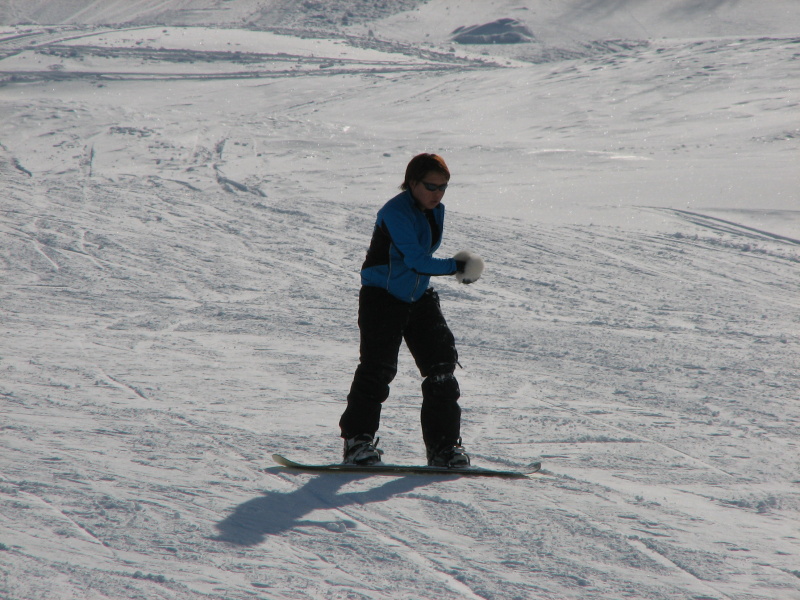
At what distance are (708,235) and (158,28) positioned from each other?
18878 millimetres

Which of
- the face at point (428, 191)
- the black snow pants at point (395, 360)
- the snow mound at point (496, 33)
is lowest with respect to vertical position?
the black snow pants at point (395, 360)

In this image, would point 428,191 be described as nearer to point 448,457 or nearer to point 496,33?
point 448,457

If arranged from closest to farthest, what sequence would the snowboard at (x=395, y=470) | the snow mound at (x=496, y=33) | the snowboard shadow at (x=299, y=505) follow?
the snowboard shadow at (x=299, y=505) → the snowboard at (x=395, y=470) → the snow mound at (x=496, y=33)

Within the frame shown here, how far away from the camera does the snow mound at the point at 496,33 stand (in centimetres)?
2122

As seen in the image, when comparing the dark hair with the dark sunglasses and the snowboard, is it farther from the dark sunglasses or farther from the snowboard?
the snowboard

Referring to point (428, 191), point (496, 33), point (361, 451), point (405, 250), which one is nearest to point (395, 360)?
point (361, 451)

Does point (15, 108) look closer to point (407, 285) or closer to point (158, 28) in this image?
point (158, 28)

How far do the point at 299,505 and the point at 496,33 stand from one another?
20466 millimetres

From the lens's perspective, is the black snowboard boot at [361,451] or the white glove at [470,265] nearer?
the white glove at [470,265]

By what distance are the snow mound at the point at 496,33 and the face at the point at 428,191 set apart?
62.7 feet

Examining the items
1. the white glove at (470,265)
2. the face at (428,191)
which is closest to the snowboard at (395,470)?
the white glove at (470,265)

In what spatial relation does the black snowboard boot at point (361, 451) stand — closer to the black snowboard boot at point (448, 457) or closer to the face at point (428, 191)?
the black snowboard boot at point (448, 457)

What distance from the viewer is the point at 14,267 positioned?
6863mm

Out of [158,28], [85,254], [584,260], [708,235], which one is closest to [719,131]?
[708,235]
